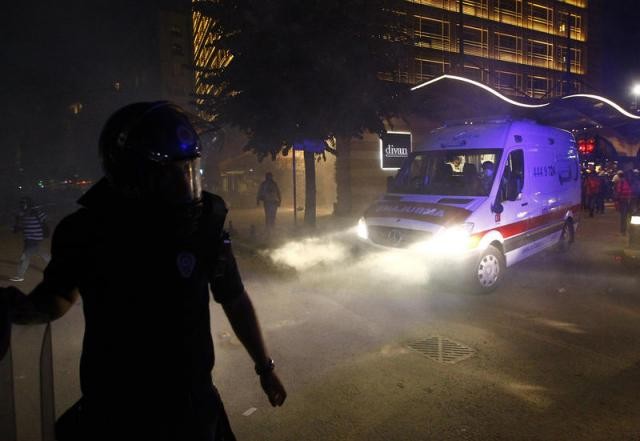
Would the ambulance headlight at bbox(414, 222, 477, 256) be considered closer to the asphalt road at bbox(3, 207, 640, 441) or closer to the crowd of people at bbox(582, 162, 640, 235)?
the asphalt road at bbox(3, 207, 640, 441)

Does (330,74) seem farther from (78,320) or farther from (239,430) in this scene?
(239,430)

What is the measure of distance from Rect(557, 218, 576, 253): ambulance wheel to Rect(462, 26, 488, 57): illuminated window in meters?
30.1

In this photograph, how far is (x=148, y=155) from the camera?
1.73m

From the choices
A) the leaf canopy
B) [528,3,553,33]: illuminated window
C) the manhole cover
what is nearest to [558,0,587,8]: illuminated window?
[528,3,553,33]: illuminated window

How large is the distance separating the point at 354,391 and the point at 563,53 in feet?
158

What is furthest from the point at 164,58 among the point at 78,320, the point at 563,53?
the point at 78,320

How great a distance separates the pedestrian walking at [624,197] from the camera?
46.3 feet

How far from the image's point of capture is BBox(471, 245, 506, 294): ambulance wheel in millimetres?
7520

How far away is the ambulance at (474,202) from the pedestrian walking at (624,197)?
5852 mm

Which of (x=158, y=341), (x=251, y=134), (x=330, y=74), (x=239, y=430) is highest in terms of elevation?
(x=330, y=74)

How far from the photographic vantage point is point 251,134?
12133 millimetres

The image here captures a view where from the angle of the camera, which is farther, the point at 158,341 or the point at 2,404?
the point at 2,404

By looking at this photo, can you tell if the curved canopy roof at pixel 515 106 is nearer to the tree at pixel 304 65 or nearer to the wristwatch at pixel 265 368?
the tree at pixel 304 65

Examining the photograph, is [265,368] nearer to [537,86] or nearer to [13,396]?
[13,396]
